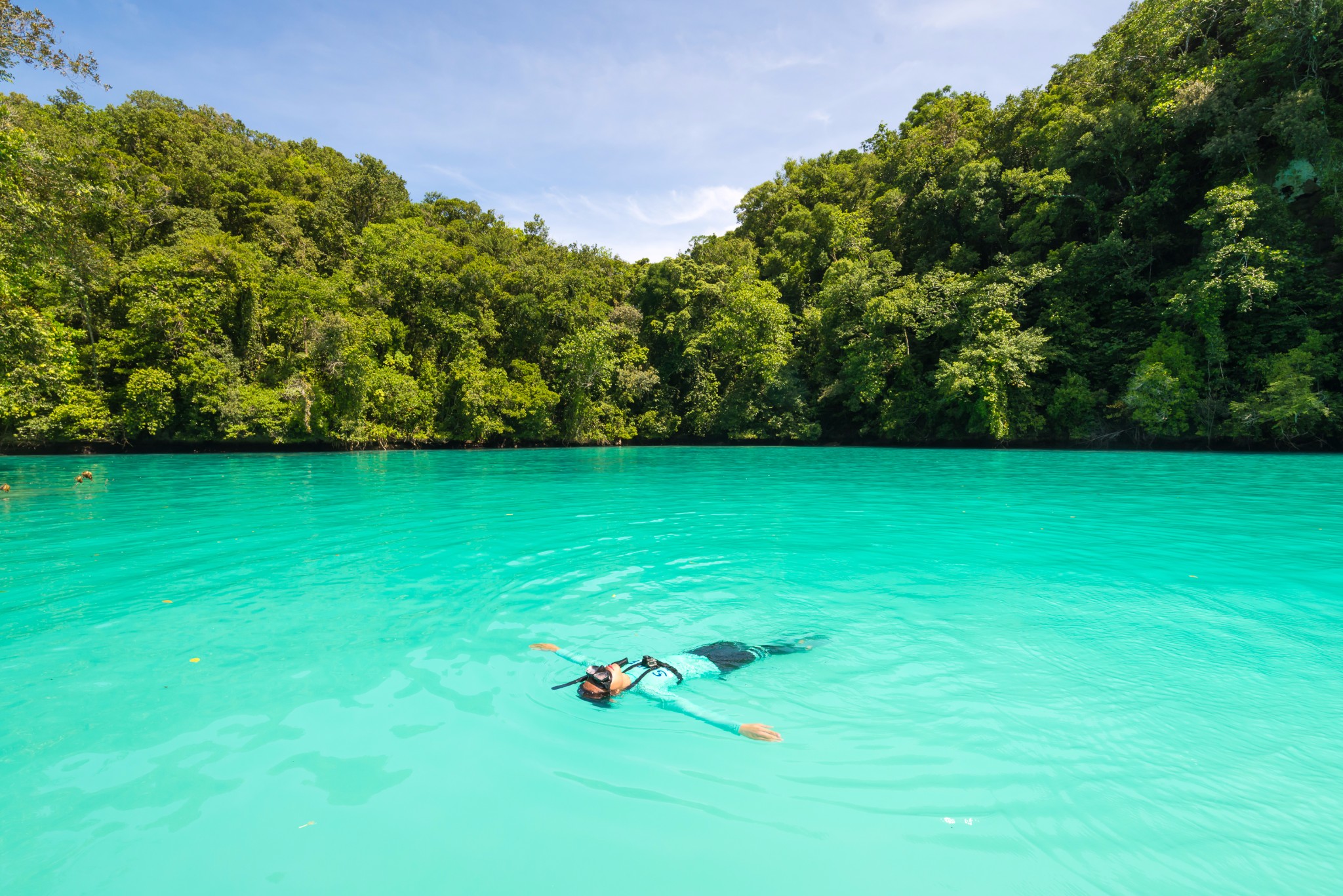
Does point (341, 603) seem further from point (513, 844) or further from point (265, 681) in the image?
point (513, 844)

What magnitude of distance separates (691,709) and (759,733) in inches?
18.1

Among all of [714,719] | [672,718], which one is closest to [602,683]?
[672,718]

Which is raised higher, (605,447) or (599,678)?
(599,678)

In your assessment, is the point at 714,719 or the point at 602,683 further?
the point at 602,683

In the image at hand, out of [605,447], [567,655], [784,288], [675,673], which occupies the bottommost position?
[605,447]

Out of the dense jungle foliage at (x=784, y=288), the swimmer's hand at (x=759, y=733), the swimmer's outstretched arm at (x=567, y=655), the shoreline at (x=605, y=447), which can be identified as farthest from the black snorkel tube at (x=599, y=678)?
the shoreline at (x=605, y=447)

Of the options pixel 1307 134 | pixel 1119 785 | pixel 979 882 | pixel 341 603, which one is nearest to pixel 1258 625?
pixel 1119 785

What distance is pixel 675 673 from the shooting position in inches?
147

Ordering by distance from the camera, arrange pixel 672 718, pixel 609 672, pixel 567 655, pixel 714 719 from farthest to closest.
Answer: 1. pixel 567 655
2. pixel 609 672
3. pixel 672 718
4. pixel 714 719

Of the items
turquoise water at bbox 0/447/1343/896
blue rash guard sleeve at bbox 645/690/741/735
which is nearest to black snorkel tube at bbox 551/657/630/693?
turquoise water at bbox 0/447/1343/896

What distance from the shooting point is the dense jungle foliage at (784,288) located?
20.4m

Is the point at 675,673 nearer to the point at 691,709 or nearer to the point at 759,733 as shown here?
the point at 691,709

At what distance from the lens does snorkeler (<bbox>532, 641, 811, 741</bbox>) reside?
3275mm

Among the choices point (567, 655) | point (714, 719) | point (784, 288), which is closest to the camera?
point (714, 719)
